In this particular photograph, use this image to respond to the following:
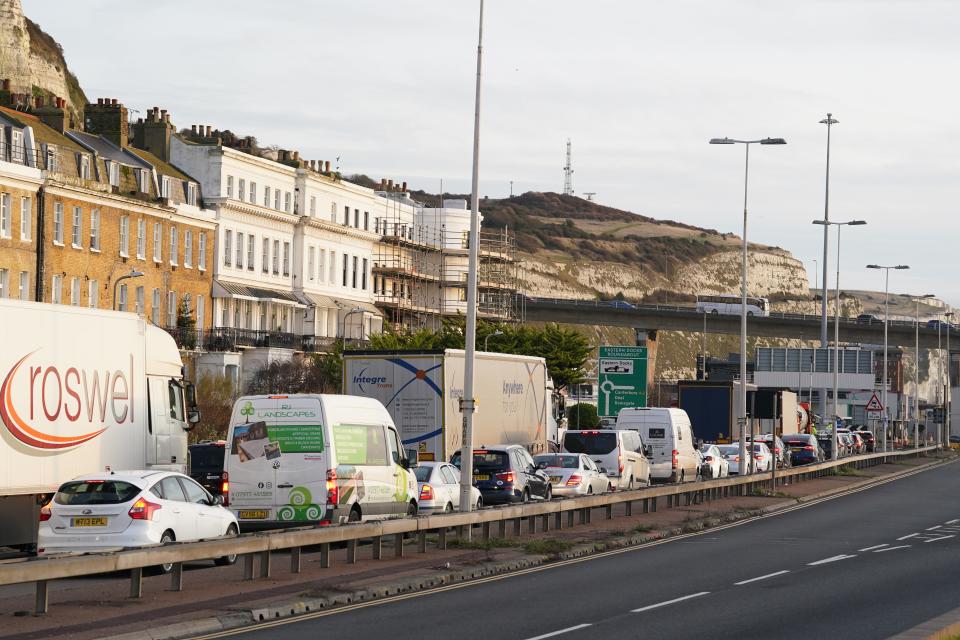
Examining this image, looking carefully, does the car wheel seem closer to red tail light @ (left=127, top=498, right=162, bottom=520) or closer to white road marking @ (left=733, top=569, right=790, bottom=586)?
red tail light @ (left=127, top=498, right=162, bottom=520)

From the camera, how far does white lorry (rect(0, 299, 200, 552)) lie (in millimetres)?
23969

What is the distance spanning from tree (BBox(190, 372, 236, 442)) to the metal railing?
2597 centimetres

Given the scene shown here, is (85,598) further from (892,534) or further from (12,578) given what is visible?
(892,534)

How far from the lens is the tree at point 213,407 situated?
62656 mm

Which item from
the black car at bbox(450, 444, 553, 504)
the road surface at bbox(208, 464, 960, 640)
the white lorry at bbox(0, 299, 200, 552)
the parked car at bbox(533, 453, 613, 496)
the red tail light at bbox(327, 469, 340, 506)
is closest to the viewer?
the road surface at bbox(208, 464, 960, 640)

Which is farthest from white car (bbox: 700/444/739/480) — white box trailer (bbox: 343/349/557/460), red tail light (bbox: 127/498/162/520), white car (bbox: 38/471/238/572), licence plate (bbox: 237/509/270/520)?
red tail light (bbox: 127/498/162/520)

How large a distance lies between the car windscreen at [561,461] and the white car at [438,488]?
513 cm

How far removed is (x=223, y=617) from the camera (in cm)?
1716

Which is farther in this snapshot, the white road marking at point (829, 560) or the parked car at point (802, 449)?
the parked car at point (802, 449)

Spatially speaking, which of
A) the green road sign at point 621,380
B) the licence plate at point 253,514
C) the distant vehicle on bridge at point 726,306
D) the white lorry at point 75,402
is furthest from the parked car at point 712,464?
the distant vehicle on bridge at point 726,306

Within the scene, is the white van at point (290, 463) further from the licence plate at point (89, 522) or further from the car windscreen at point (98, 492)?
the licence plate at point (89, 522)

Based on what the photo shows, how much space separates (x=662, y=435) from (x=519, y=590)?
2686 cm

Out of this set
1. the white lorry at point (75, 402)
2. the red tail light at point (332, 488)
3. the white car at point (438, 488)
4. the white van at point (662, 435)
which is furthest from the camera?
the white van at point (662, 435)

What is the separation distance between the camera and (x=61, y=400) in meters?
25.1
